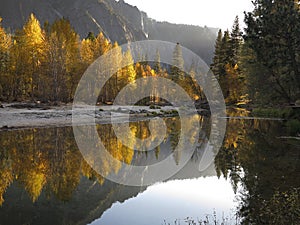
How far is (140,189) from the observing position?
9.49 meters

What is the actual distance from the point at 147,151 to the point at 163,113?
101 feet

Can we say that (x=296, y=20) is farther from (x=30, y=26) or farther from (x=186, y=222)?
(x=30, y=26)

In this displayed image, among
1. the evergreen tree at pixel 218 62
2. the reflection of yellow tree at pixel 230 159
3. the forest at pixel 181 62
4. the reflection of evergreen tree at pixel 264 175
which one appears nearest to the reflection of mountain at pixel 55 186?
the reflection of yellow tree at pixel 230 159

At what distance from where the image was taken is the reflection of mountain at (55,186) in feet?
23.3

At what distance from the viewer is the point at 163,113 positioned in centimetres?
4747

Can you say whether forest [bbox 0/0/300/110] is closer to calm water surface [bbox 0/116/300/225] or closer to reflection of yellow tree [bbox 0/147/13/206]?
calm water surface [bbox 0/116/300/225]

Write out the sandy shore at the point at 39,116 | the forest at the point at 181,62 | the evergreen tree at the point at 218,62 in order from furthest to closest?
the evergreen tree at the point at 218,62 → the sandy shore at the point at 39,116 → the forest at the point at 181,62

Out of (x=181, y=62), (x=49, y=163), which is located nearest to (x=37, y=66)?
(x=49, y=163)

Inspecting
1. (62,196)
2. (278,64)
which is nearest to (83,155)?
(62,196)

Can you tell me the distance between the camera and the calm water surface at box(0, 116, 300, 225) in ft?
23.0

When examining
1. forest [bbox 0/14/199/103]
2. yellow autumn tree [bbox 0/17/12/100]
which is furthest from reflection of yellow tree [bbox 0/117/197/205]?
yellow autumn tree [bbox 0/17/12/100]

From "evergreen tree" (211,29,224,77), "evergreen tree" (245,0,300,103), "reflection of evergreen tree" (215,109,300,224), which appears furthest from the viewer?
"evergreen tree" (211,29,224,77)

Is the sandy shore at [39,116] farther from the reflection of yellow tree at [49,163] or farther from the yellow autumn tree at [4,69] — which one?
the yellow autumn tree at [4,69]

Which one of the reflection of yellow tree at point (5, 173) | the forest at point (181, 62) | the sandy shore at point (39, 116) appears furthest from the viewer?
the sandy shore at point (39, 116)
